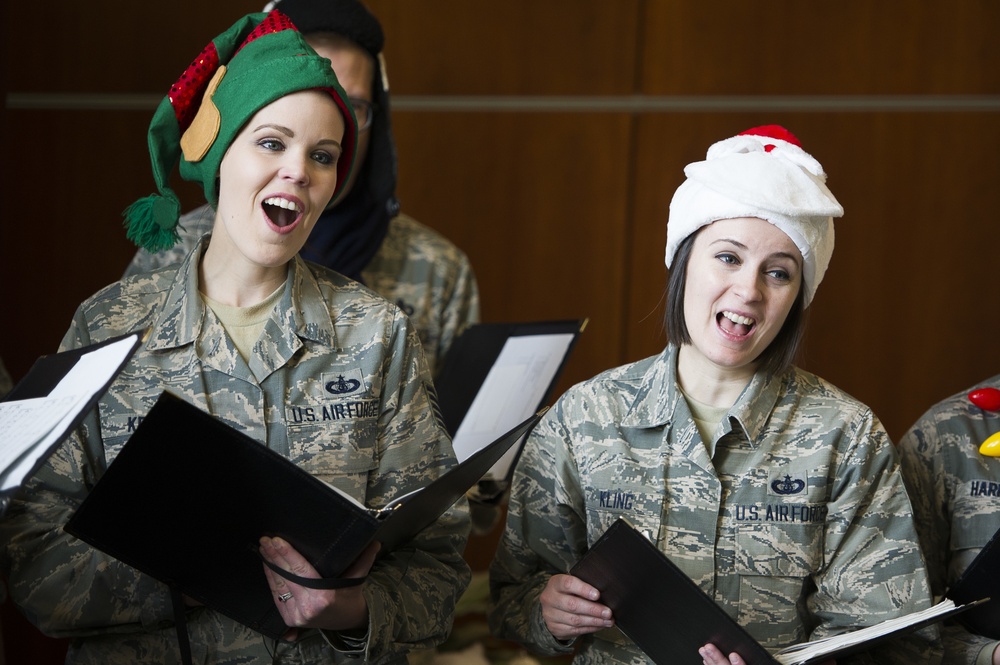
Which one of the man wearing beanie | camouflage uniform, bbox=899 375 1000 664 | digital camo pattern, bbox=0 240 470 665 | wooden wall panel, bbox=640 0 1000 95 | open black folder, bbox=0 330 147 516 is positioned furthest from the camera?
wooden wall panel, bbox=640 0 1000 95

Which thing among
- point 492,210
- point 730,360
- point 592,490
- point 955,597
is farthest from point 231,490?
point 492,210

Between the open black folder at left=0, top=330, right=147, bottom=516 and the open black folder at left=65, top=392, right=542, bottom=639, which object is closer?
the open black folder at left=0, top=330, right=147, bottom=516

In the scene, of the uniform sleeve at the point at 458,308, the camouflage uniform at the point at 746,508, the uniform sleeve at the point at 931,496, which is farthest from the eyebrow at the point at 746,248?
the uniform sleeve at the point at 458,308

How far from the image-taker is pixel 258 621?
1.56 meters

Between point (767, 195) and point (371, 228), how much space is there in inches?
40.2

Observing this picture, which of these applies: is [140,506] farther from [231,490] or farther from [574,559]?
[574,559]

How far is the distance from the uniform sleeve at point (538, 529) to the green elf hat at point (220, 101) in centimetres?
59

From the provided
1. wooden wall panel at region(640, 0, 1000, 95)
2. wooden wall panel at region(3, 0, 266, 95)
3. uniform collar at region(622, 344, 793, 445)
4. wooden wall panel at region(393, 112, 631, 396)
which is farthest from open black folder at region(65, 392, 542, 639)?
wooden wall panel at region(640, 0, 1000, 95)

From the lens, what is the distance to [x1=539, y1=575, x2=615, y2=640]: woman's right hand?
63.8 inches

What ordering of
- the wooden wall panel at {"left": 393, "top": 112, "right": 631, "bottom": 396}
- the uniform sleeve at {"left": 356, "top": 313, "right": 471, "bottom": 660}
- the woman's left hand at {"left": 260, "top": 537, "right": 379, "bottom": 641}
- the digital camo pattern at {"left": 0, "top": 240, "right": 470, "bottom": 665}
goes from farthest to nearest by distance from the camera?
the wooden wall panel at {"left": 393, "top": 112, "right": 631, "bottom": 396}, the uniform sleeve at {"left": 356, "top": 313, "right": 471, "bottom": 660}, the digital camo pattern at {"left": 0, "top": 240, "right": 470, "bottom": 665}, the woman's left hand at {"left": 260, "top": 537, "right": 379, "bottom": 641}

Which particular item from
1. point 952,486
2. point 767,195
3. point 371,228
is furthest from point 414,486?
point 952,486

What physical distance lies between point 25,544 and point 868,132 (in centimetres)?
321

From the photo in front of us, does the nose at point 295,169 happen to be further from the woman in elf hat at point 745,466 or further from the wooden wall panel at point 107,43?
the wooden wall panel at point 107,43

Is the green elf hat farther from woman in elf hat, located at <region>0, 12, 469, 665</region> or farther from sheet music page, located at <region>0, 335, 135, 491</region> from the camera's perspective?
sheet music page, located at <region>0, 335, 135, 491</region>
